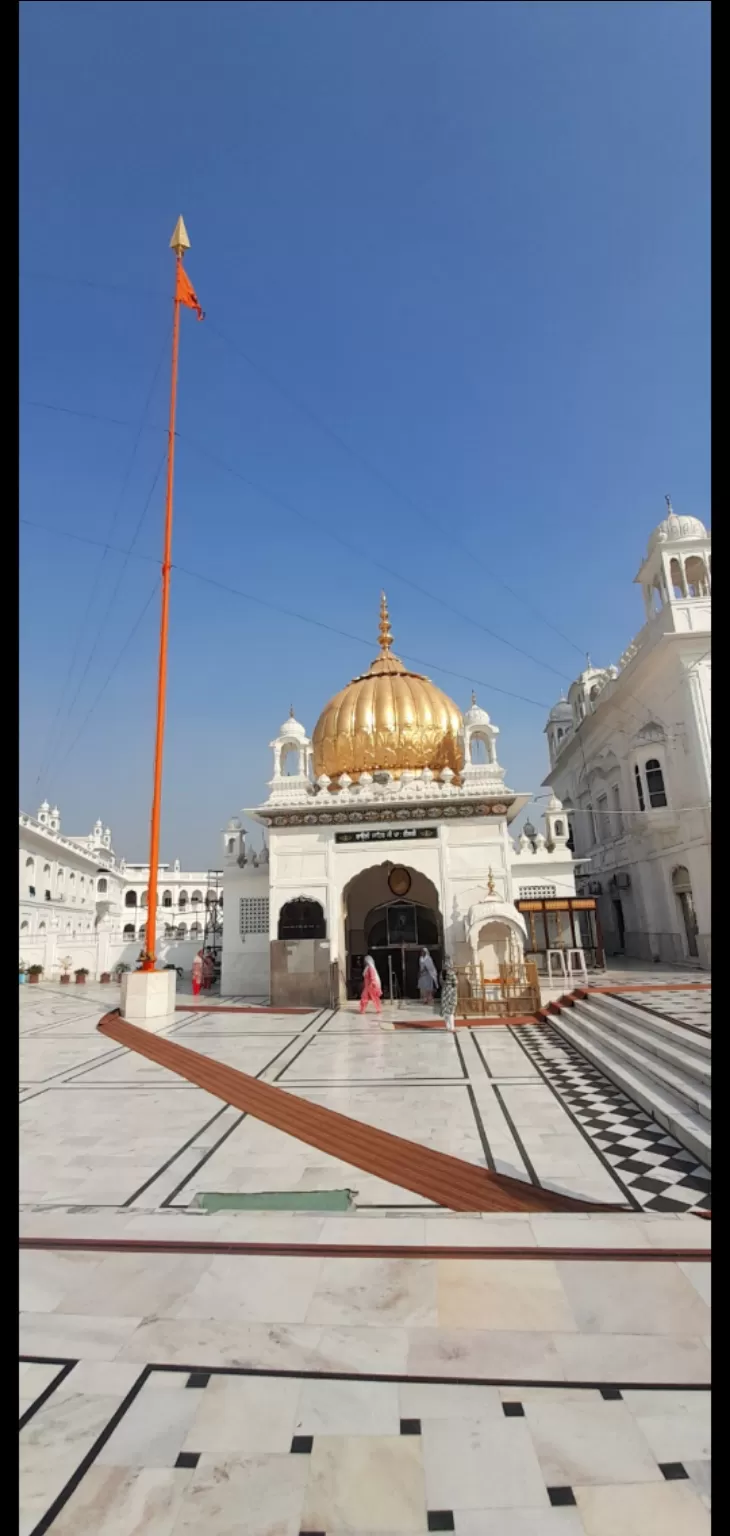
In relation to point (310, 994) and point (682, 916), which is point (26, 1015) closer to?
point (310, 994)

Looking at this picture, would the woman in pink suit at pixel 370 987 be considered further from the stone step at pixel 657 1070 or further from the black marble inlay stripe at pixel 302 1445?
the black marble inlay stripe at pixel 302 1445

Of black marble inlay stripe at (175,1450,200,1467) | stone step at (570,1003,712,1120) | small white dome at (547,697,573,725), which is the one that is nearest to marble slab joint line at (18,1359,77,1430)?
black marble inlay stripe at (175,1450,200,1467)

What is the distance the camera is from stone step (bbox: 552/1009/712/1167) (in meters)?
5.68

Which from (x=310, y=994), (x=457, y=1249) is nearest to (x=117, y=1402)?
(x=457, y=1249)

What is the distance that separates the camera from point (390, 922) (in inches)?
692

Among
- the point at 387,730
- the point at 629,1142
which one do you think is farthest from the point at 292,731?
the point at 629,1142

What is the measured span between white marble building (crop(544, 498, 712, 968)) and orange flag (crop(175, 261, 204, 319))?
1106 centimetres

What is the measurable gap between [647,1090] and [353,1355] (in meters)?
4.78

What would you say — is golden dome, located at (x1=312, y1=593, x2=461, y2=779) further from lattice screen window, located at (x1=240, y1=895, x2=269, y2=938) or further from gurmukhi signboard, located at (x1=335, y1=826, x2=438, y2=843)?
lattice screen window, located at (x1=240, y1=895, x2=269, y2=938)

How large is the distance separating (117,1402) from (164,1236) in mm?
1483

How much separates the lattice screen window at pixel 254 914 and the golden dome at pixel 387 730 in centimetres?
371

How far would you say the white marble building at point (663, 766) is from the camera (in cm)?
1472

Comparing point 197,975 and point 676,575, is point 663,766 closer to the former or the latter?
point 676,575
